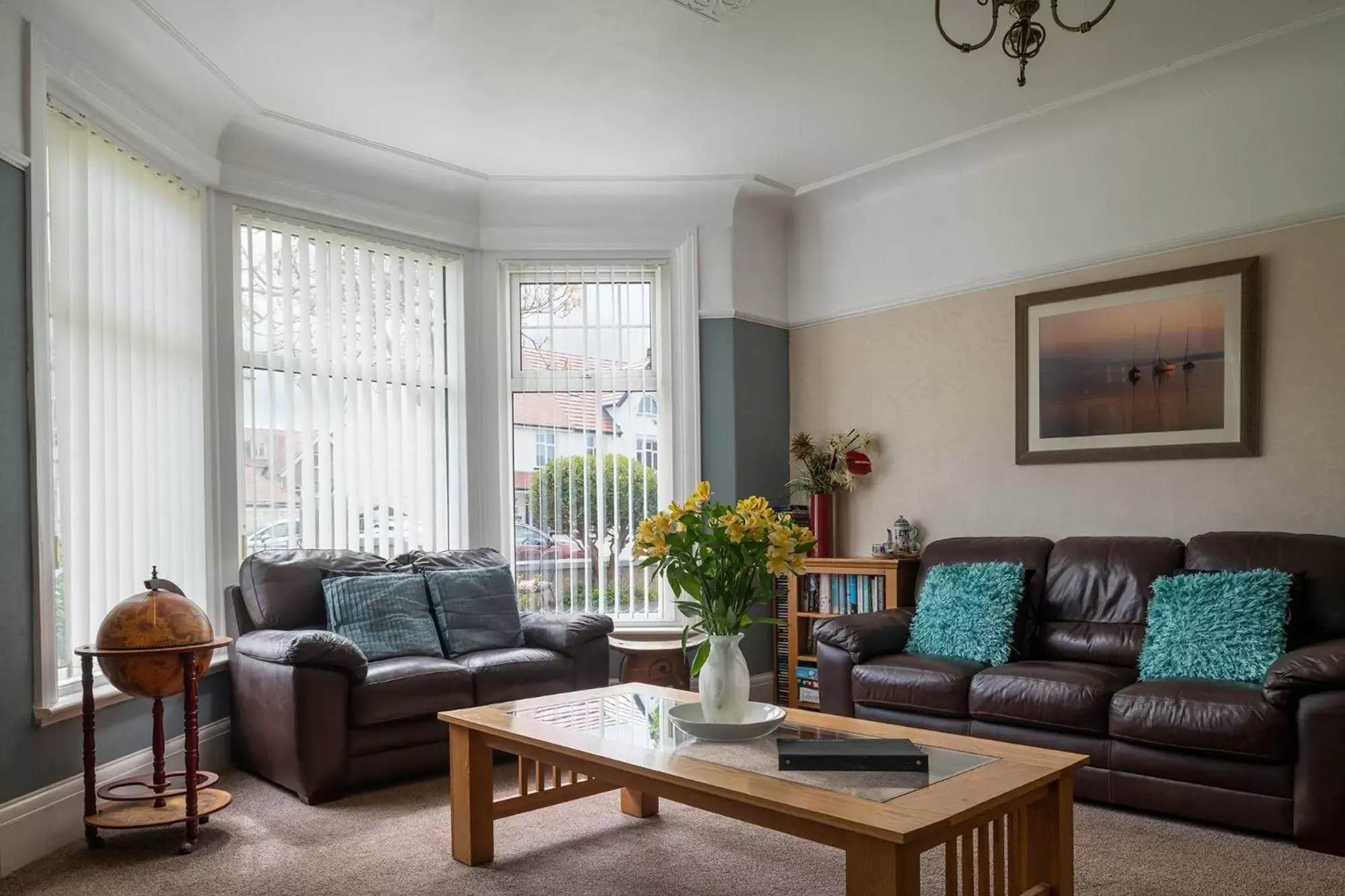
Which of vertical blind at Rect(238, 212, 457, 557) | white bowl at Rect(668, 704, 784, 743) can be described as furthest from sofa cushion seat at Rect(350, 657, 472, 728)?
white bowl at Rect(668, 704, 784, 743)

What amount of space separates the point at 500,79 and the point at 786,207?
7.45 ft

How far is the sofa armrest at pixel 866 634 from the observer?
4465mm

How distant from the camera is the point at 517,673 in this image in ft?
14.6

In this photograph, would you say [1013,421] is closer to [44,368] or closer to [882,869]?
[882,869]

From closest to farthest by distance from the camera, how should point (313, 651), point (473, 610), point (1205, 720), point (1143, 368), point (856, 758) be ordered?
point (856, 758) → point (1205, 720) → point (313, 651) → point (1143, 368) → point (473, 610)

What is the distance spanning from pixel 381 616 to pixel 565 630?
2.71 feet

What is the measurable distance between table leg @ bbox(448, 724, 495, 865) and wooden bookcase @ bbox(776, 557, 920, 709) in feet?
7.48

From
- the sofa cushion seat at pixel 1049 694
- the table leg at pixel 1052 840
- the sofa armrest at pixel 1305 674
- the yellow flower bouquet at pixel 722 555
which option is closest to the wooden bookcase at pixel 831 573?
the sofa cushion seat at pixel 1049 694

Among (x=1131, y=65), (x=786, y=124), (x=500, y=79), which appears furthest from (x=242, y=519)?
(x=1131, y=65)

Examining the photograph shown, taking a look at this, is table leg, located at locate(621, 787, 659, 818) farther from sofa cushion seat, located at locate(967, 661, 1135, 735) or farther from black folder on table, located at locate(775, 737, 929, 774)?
sofa cushion seat, located at locate(967, 661, 1135, 735)

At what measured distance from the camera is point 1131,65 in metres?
4.18

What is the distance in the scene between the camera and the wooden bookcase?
16.8ft

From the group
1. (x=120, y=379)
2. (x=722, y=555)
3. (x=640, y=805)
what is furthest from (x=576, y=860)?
(x=120, y=379)

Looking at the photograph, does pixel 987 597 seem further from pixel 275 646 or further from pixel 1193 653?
pixel 275 646
